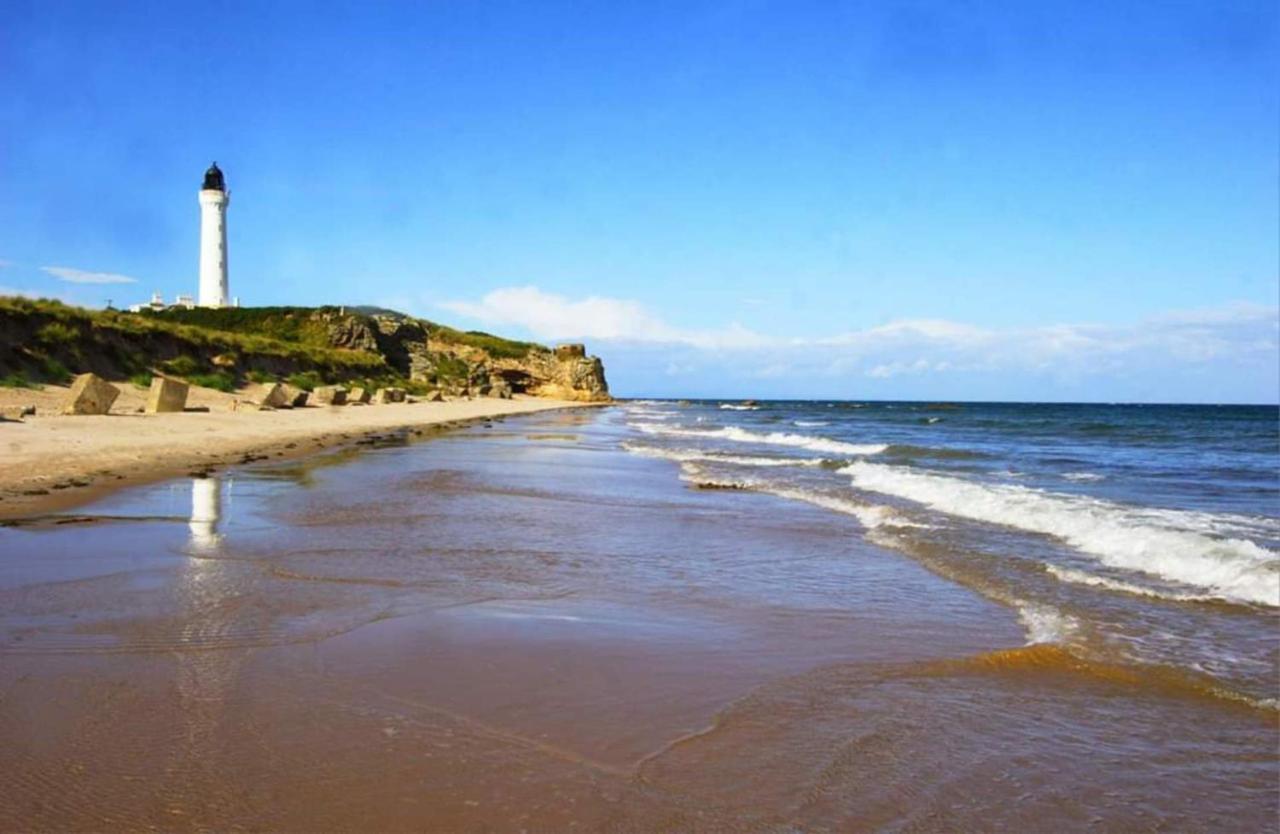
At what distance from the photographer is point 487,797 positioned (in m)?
2.96

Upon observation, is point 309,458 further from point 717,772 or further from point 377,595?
point 717,772

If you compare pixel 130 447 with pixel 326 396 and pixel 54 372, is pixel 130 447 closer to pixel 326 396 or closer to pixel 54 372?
pixel 54 372

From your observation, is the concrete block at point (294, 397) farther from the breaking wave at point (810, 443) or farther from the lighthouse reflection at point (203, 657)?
the lighthouse reflection at point (203, 657)

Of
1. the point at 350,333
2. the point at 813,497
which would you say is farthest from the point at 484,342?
the point at 813,497

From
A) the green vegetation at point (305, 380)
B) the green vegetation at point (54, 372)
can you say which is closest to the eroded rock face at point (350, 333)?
the green vegetation at point (305, 380)

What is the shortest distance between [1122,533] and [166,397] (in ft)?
68.1

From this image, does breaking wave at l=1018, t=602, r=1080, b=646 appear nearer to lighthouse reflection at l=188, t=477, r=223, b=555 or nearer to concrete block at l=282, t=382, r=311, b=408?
lighthouse reflection at l=188, t=477, r=223, b=555

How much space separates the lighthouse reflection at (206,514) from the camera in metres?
7.38

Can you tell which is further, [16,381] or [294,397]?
[294,397]

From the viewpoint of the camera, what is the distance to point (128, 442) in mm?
14734

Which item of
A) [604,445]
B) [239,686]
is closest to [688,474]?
[604,445]

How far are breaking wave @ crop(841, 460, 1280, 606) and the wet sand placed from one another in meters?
2.51

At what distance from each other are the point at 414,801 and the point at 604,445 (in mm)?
22264

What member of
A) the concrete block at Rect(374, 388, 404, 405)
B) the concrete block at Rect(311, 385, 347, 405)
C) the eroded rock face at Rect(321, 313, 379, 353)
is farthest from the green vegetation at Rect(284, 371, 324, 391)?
the eroded rock face at Rect(321, 313, 379, 353)
